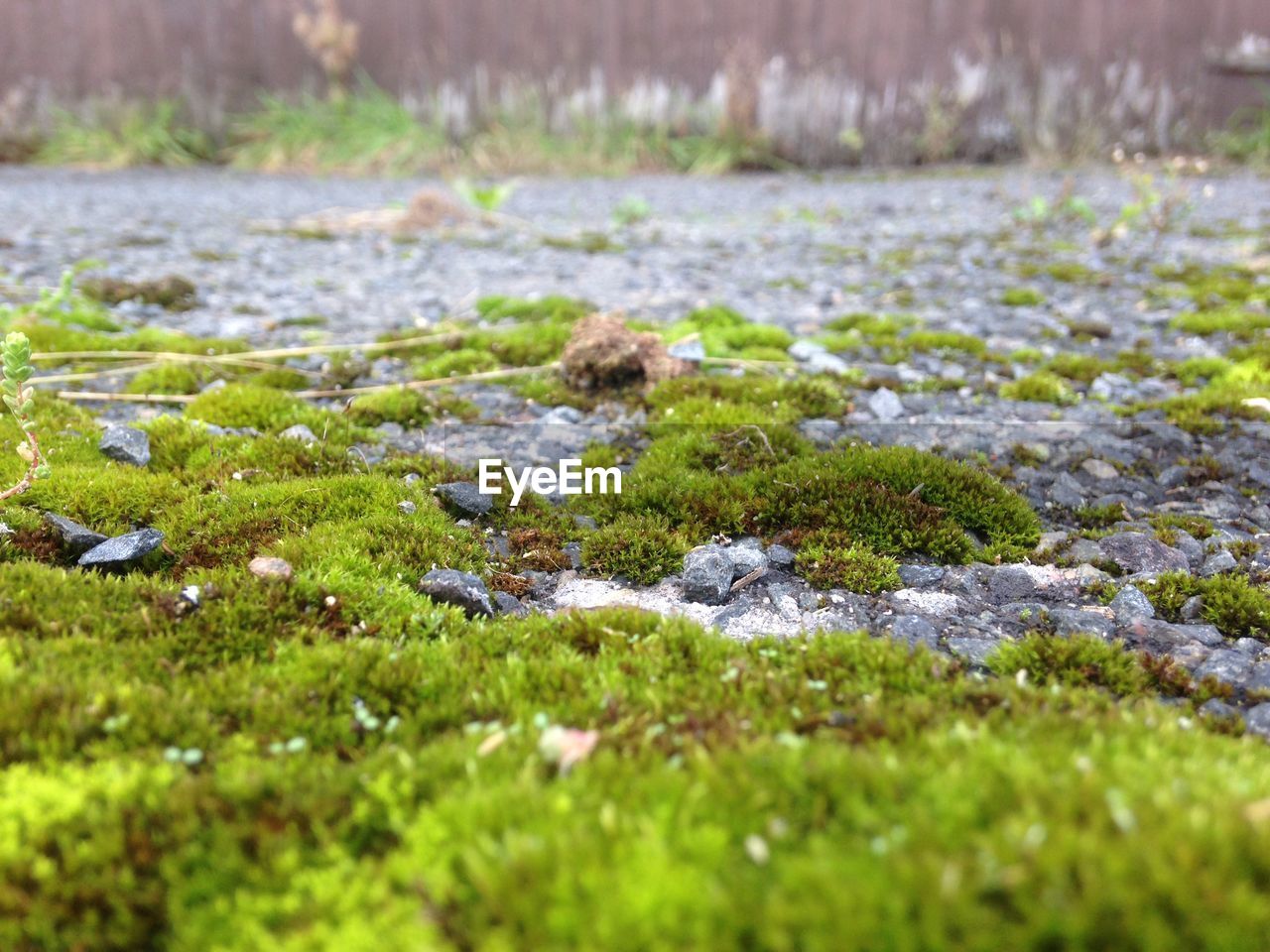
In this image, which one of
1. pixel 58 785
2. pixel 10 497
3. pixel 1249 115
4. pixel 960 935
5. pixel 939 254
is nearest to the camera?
pixel 960 935

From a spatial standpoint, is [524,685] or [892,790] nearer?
[892,790]

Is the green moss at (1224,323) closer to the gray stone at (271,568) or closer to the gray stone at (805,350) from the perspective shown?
the gray stone at (805,350)

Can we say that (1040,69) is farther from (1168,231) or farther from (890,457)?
(890,457)

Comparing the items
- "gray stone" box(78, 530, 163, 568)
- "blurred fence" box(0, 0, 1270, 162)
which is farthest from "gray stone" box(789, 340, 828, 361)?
"blurred fence" box(0, 0, 1270, 162)

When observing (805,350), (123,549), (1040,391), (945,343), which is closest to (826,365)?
(805,350)

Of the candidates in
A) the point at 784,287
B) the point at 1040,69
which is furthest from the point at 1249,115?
the point at 784,287

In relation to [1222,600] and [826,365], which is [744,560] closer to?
[1222,600]

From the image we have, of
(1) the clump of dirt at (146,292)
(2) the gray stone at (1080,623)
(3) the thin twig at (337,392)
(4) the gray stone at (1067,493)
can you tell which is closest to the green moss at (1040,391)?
(4) the gray stone at (1067,493)
